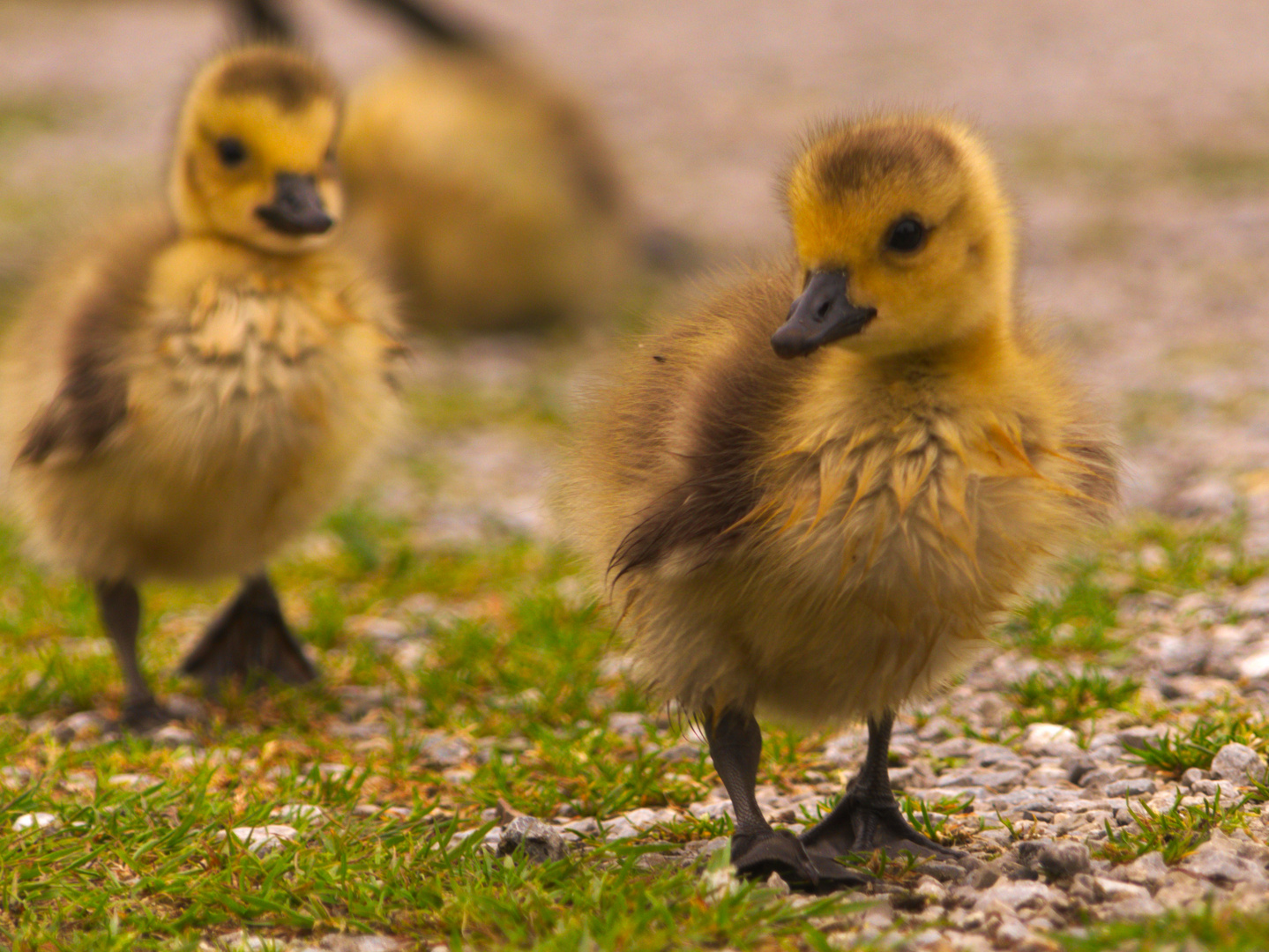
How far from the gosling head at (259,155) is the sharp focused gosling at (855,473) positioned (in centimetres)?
169

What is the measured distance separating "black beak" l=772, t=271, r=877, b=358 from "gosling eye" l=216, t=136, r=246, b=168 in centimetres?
→ 221

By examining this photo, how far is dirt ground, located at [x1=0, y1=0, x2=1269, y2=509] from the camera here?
8023 mm

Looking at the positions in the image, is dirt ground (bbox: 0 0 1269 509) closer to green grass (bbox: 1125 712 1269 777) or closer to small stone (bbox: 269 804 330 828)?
green grass (bbox: 1125 712 1269 777)

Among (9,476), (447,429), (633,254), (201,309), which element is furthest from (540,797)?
(633,254)

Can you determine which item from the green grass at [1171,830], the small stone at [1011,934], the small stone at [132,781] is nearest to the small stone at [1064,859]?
the green grass at [1171,830]

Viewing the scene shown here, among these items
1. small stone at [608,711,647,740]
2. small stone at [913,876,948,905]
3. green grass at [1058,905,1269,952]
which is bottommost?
small stone at [608,711,647,740]

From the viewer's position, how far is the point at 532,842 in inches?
125

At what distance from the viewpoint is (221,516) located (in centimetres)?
422

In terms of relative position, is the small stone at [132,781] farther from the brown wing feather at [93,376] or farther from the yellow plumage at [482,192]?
the yellow plumage at [482,192]

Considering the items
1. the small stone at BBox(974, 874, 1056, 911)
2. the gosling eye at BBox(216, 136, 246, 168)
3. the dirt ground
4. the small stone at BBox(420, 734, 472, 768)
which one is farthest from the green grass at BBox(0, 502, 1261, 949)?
the gosling eye at BBox(216, 136, 246, 168)

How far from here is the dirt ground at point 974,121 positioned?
8023 millimetres

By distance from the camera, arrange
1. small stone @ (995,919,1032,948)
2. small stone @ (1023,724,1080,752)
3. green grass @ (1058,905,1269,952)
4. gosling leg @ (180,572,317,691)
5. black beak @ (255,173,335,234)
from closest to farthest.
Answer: green grass @ (1058,905,1269,952)
small stone @ (995,919,1032,948)
small stone @ (1023,724,1080,752)
black beak @ (255,173,335,234)
gosling leg @ (180,572,317,691)

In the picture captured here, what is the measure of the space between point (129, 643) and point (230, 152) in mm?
1502

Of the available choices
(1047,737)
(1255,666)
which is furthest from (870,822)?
(1255,666)
